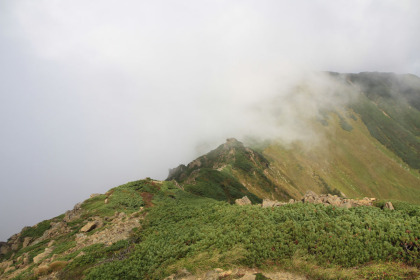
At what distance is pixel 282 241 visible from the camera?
1595 cm

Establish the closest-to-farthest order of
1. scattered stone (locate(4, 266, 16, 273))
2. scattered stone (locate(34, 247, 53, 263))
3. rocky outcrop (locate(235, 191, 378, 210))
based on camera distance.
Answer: scattered stone (locate(34, 247, 53, 263)), scattered stone (locate(4, 266, 16, 273)), rocky outcrop (locate(235, 191, 378, 210))

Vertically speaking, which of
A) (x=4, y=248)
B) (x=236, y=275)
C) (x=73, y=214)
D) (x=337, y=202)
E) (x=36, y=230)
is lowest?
(x=337, y=202)

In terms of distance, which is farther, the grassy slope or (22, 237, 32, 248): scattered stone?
the grassy slope

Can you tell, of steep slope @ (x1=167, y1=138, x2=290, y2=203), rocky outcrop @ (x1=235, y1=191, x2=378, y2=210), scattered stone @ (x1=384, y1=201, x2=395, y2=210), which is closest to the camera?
scattered stone @ (x1=384, y1=201, x2=395, y2=210)

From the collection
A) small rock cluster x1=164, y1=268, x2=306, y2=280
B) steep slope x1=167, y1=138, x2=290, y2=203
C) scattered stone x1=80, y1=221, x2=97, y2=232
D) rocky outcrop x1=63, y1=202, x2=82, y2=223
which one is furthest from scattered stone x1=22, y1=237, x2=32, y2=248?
steep slope x1=167, y1=138, x2=290, y2=203

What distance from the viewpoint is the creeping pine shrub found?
14156 millimetres

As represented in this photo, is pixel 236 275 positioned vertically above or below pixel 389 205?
above

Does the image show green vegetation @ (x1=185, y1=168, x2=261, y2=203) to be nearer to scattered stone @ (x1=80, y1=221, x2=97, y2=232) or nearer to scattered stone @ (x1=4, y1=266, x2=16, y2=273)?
scattered stone @ (x1=80, y1=221, x2=97, y2=232)

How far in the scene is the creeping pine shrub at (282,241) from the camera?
557 inches

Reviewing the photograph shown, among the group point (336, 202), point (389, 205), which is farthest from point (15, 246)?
point (389, 205)

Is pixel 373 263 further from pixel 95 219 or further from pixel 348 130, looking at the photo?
pixel 348 130

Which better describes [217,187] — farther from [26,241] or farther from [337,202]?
[26,241]

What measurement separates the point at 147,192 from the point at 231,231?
89.0ft

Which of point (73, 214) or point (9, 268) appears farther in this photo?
point (73, 214)
